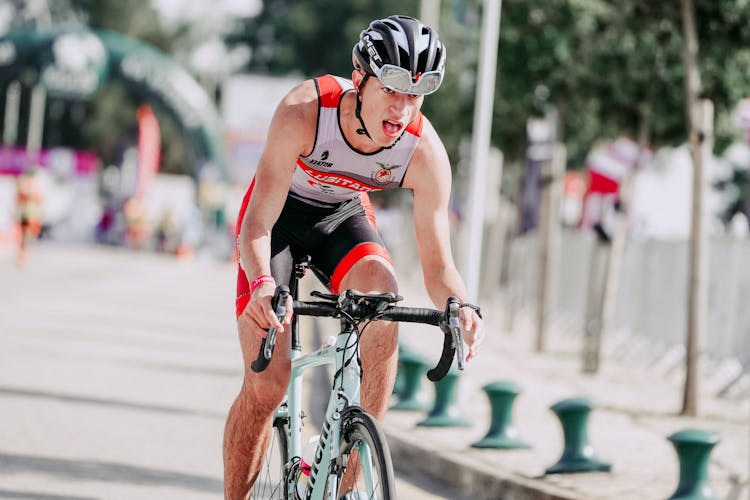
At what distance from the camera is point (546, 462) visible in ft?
28.4

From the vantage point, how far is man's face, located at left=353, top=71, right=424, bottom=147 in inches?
188

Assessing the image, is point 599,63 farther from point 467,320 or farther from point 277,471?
point 467,320

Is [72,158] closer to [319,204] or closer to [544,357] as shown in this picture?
[544,357]

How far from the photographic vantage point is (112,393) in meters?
11.4

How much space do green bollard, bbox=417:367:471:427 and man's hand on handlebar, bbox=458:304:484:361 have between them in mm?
5064

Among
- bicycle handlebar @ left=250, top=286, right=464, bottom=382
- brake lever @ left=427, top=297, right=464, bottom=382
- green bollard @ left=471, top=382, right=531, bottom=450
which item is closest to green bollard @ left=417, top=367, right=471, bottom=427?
green bollard @ left=471, top=382, right=531, bottom=450

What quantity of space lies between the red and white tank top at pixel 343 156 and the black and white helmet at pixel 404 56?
0.42m

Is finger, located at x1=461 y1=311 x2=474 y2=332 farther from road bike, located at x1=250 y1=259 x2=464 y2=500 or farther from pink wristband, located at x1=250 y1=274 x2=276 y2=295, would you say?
pink wristband, located at x1=250 y1=274 x2=276 y2=295

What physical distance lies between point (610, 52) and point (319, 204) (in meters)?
12.2

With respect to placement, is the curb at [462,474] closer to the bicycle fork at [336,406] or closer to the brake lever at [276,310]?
the bicycle fork at [336,406]

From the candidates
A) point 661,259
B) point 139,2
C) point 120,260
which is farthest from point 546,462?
point 139,2

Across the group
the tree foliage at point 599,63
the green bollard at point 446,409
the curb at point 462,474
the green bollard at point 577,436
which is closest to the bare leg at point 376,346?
the curb at point 462,474

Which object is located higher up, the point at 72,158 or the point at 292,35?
the point at 292,35

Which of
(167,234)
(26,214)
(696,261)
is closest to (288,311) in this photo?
(696,261)
